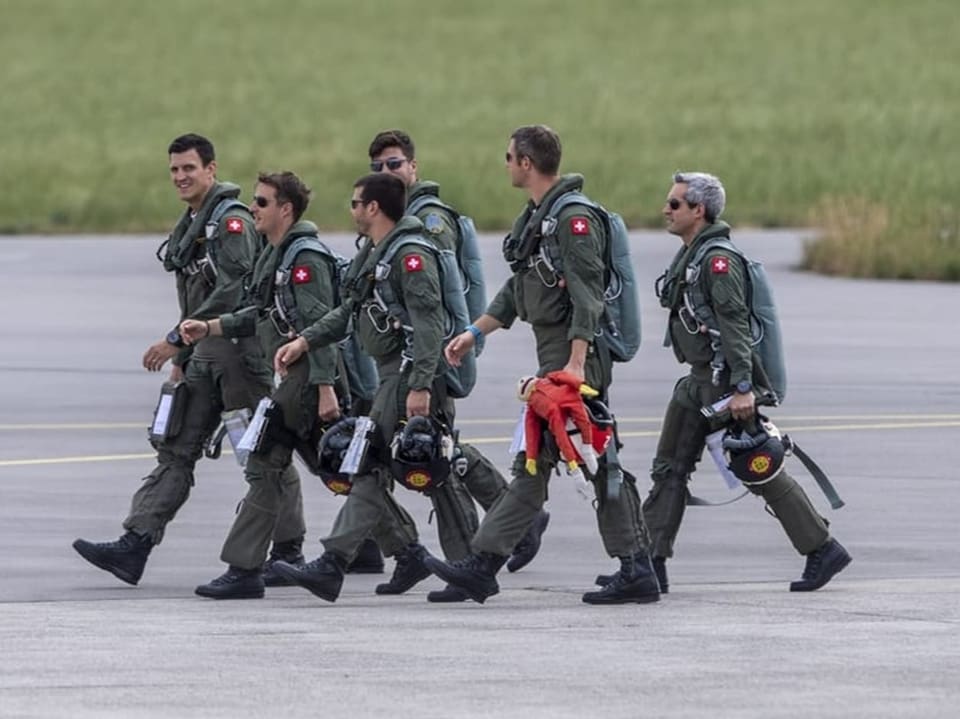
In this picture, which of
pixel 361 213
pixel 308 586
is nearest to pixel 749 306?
pixel 361 213

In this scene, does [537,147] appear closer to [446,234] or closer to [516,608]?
[446,234]

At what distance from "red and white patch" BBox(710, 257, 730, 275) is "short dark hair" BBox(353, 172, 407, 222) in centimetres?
128

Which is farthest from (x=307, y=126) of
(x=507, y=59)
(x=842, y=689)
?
(x=842, y=689)

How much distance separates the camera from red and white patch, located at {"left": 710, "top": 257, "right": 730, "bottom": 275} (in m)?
10.8

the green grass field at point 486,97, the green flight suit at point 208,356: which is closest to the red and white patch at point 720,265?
the green flight suit at point 208,356

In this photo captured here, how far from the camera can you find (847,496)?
1413 cm

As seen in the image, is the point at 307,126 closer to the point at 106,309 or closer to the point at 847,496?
the point at 106,309

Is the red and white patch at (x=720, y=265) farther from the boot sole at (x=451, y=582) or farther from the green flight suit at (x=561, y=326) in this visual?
the boot sole at (x=451, y=582)

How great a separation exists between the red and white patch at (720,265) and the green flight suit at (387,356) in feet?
3.61

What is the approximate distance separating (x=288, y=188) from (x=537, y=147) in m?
1.10

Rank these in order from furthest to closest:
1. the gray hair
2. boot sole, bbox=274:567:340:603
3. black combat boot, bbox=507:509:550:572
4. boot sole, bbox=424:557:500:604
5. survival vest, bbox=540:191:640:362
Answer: black combat boot, bbox=507:509:550:572 → the gray hair → survival vest, bbox=540:191:640:362 → boot sole, bbox=424:557:500:604 → boot sole, bbox=274:567:340:603

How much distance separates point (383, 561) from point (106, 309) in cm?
→ 1545

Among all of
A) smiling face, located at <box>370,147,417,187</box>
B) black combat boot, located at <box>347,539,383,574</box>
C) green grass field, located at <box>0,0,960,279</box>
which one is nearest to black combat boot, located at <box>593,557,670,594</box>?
black combat boot, located at <box>347,539,383,574</box>

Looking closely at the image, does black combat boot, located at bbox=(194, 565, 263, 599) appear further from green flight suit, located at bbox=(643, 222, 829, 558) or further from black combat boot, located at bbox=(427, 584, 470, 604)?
green flight suit, located at bbox=(643, 222, 829, 558)
